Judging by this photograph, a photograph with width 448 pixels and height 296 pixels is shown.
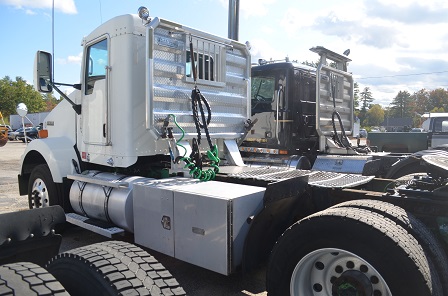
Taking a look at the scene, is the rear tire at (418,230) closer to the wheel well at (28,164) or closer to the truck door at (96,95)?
the truck door at (96,95)

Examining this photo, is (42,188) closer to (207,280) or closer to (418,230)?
(207,280)

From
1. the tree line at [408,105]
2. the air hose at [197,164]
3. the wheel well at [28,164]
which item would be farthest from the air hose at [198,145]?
the tree line at [408,105]

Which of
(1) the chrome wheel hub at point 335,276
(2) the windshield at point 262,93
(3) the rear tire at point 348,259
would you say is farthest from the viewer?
(2) the windshield at point 262,93

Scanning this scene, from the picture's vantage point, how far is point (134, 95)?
482cm

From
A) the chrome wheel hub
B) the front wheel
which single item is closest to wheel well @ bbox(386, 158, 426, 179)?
the chrome wheel hub

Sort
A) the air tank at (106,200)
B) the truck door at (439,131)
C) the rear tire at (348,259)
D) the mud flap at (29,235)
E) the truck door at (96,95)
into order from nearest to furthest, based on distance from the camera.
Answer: the mud flap at (29,235)
the rear tire at (348,259)
the air tank at (106,200)
the truck door at (96,95)
the truck door at (439,131)

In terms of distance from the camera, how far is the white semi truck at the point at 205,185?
105 inches

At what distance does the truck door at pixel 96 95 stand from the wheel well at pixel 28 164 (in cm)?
127

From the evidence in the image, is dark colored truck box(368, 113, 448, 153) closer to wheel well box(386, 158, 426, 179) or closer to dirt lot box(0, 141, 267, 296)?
wheel well box(386, 158, 426, 179)

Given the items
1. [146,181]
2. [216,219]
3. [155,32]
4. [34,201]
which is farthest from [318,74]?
[34,201]

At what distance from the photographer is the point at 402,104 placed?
104m

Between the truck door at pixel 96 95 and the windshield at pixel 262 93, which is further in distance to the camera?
the windshield at pixel 262 93

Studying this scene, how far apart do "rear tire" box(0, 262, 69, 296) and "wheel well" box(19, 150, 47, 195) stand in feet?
16.6

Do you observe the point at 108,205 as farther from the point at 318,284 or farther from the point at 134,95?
the point at 318,284
